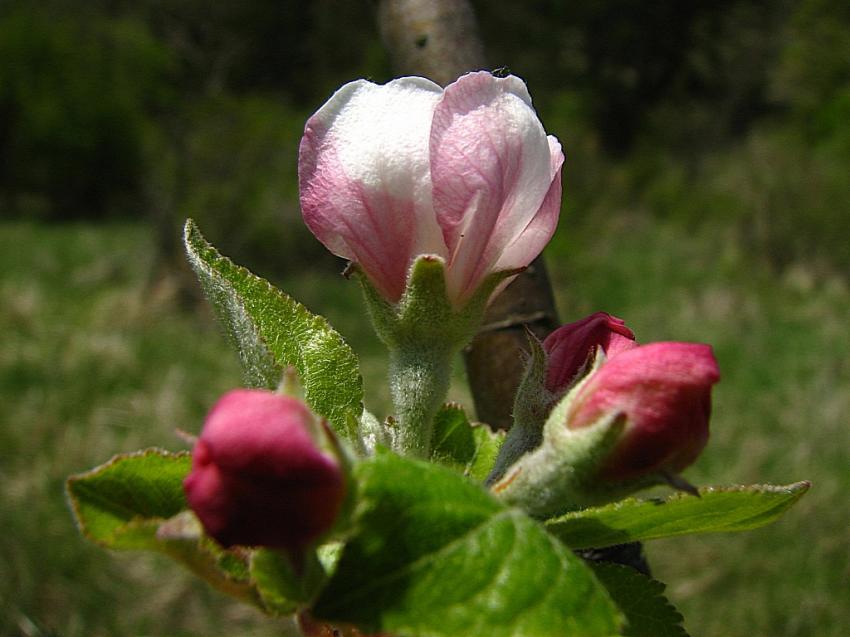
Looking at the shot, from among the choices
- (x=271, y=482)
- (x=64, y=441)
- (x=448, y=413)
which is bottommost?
(x=64, y=441)

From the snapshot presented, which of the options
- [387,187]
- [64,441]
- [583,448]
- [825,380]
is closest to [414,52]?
[387,187]

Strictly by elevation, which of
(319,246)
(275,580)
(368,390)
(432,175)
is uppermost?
(432,175)

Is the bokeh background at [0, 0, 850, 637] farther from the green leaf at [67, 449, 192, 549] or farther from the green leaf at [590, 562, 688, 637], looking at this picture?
the green leaf at [590, 562, 688, 637]

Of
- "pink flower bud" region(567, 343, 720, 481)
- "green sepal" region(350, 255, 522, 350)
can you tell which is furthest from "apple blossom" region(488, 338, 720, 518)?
"green sepal" region(350, 255, 522, 350)

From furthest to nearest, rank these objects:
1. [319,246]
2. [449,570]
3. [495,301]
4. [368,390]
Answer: [319,246]
[368,390]
[495,301]
[449,570]

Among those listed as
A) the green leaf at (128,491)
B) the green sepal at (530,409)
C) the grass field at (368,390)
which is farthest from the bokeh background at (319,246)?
the green sepal at (530,409)

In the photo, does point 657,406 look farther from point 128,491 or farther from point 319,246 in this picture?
point 319,246

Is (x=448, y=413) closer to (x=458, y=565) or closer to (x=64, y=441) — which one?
(x=458, y=565)

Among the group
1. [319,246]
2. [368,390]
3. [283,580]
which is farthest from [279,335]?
[319,246]
